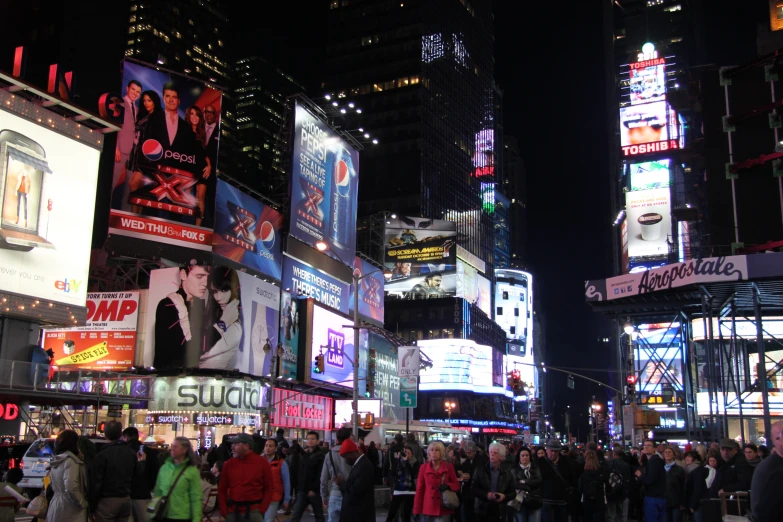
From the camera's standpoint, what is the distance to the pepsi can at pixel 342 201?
56438 millimetres

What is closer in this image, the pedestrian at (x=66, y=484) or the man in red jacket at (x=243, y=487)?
the pedestrian at (x=66, y=484)

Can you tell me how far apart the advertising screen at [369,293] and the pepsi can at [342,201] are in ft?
12.2

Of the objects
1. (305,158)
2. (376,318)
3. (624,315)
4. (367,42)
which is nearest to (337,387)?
(376,318)

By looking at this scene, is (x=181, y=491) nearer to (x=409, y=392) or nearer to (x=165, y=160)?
(x=409, y=392)

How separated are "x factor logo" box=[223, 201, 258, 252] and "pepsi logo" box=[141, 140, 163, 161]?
4948 mm

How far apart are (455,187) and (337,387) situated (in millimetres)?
75635

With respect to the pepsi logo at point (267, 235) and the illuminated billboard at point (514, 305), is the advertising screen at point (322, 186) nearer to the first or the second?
the pepsi logo at point (267, 235)

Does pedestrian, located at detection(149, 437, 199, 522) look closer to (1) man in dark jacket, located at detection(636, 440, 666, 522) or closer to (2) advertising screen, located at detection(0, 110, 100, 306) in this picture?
(1) man in dark jacket, located at detection(636, 440, 666, 522)

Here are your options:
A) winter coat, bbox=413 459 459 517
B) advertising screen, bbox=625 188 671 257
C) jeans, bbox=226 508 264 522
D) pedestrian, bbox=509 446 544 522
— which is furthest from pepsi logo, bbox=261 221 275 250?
jeans, bbox=226 508 264 522

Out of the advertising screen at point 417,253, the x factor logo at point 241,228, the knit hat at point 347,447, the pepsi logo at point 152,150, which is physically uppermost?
the advertising screen at point 417,253

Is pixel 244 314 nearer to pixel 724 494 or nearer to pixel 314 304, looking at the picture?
pixel 314 304

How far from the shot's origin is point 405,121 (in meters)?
118

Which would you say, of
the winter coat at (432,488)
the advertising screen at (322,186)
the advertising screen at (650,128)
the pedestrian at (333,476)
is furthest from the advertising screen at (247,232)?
the winter coat at (432,488)

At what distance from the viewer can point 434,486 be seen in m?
11.5
